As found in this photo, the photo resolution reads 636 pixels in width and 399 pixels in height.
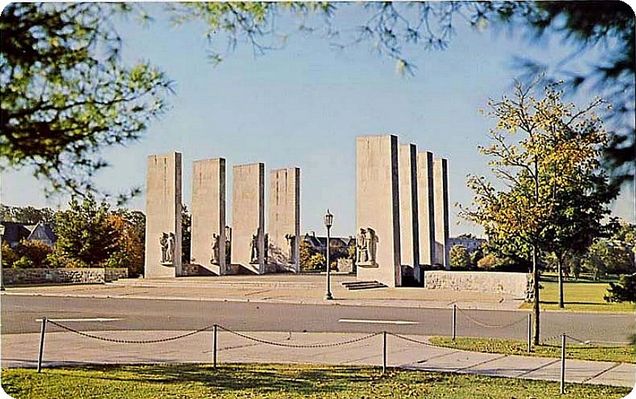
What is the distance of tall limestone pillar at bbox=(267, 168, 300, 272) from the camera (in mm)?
5625

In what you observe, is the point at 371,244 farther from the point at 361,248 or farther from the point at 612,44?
the point at 612,44

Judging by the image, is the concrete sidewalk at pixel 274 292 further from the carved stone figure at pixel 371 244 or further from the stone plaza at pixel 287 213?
the carved stone figure at pixel 371 244

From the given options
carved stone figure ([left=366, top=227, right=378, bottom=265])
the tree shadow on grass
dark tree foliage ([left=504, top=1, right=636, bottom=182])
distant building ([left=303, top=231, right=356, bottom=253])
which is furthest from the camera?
carved stone figure ([left=366, top=227, right=378, bottom=265])

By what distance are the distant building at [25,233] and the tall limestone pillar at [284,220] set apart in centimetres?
143

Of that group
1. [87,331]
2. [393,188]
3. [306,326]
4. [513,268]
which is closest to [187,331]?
[87,331]

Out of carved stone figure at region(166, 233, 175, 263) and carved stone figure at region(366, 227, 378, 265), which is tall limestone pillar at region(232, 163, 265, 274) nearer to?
carved stone figure at region(166, 233, 175, 263)

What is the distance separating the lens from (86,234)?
496cm

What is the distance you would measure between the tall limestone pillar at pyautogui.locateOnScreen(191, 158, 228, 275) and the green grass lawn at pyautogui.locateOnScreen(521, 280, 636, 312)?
7.21ft

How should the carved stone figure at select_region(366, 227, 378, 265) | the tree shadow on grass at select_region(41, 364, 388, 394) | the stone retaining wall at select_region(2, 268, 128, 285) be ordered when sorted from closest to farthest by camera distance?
the tree shadow on grass at select_region(41, 364, 388, 394) < the stone retaining wall at select_region(2, 268, 128, 285) < the carved stone figure at select_region(366, 227, 378, 265)

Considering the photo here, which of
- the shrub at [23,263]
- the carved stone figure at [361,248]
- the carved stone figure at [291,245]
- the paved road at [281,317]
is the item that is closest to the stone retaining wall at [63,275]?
the shrub at [23,263]

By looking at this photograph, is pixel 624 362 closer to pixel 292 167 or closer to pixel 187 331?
pixel 292 167

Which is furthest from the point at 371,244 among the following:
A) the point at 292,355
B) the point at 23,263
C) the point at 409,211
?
the point at 23,263

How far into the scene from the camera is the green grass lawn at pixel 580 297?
429 centimetres

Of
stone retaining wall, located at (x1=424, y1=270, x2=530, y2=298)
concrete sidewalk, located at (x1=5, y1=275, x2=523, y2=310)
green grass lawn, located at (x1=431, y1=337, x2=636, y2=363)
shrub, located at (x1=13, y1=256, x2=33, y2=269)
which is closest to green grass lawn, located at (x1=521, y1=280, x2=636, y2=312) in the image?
stone retaining wall, located at (x1=424, y1=270, x2=530, y2=298)
